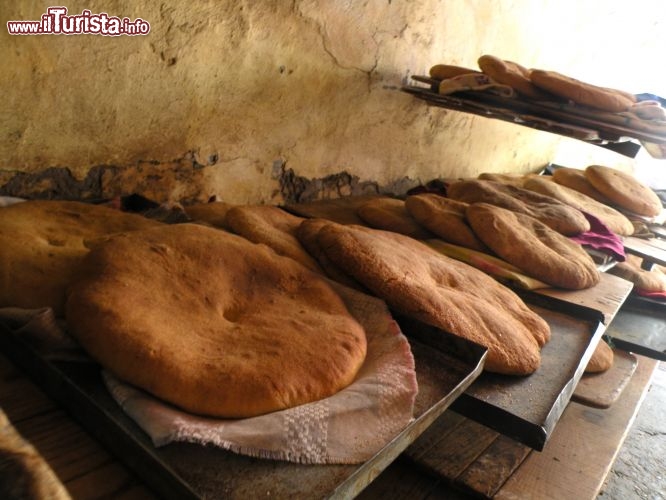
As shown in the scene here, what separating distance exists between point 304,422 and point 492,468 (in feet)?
3.59

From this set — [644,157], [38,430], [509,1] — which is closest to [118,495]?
[38,430]

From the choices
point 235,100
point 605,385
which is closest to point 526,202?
point 605,385

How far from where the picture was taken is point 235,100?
7.84 feet

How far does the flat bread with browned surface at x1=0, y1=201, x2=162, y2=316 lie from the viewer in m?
1.24

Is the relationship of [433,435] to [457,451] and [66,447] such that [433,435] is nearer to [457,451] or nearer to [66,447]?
[457,451]

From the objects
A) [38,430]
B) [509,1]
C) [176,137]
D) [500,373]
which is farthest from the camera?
[509,1]

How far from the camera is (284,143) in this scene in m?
2.74

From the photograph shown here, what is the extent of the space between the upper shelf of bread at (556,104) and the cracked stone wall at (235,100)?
21.2 inches

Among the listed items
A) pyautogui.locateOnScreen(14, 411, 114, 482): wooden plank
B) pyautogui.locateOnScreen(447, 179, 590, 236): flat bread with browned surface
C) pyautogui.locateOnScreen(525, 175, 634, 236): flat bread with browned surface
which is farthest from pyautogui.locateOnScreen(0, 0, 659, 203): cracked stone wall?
pyautogui.locateOnScreen(14, 411, 114, 482): wooden plank

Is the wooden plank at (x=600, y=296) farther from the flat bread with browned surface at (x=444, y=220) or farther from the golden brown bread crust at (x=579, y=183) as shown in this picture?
the golden brown bread crust at (x=579, y=183)

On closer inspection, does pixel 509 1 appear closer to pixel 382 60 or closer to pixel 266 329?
pixel 382 60

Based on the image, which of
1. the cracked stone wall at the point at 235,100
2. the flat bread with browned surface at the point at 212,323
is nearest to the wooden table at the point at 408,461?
the flat bread with browned surface at the point at 212,323

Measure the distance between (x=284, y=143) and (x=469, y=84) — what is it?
1.10 m

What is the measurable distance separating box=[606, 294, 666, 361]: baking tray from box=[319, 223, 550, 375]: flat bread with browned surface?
108cm
